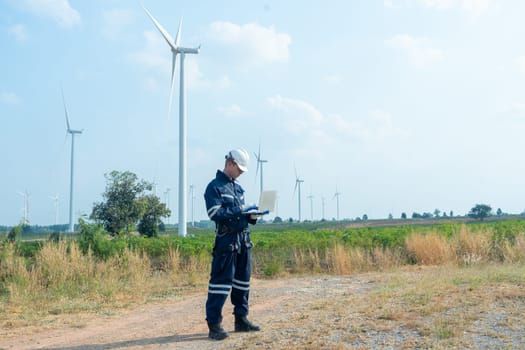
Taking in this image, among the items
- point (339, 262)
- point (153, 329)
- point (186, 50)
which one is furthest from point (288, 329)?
point (186, 50)

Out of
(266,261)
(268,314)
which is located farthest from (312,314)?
(266,261)

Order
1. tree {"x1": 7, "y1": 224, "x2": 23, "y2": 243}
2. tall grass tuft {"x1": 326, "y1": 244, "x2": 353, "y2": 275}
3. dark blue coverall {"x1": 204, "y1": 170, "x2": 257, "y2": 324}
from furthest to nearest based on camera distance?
tall grass tuft {"x1": 326, "y1": 244, "x2": 353, "y2": 275}
tree {"x1": 7, "y1": 224, "x2": 23, "y2": 243}
dark blue coverall {"x1": 204, "y1": 170, "x2": 257, "y2": 324}

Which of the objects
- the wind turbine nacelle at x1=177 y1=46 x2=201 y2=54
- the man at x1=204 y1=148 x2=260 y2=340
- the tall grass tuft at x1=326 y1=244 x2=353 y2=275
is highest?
the wind turbine nacelle at x1=177 y1=46 x2=201 y2=54

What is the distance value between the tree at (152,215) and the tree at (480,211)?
58.3 meters

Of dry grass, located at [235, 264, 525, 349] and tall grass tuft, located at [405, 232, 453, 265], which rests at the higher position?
tall grass tuft, located at [405, 232, 453, 265]

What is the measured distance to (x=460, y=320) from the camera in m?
6.46

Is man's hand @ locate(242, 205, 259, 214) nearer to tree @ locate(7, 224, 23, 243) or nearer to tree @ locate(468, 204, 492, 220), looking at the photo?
tree @ locate(7, 224, 23, 243)

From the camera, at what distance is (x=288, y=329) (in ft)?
21.3

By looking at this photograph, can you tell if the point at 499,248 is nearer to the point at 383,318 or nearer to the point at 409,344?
the point at 383,318

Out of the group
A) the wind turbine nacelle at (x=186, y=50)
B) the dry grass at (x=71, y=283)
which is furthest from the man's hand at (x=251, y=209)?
the wind turbine nacelle at (x=186, y=50)

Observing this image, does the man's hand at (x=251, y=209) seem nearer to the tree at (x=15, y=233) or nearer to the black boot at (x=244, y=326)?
the black boot at (x=244, y=326)

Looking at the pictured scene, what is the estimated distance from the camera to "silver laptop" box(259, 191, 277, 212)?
6.23m

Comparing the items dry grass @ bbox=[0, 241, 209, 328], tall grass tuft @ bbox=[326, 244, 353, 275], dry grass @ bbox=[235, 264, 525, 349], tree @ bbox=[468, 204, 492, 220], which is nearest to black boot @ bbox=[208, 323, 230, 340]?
dry grass @ bbox=[235, 264, 525, 349]

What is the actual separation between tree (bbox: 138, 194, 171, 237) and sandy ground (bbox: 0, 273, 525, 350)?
26.7 m
